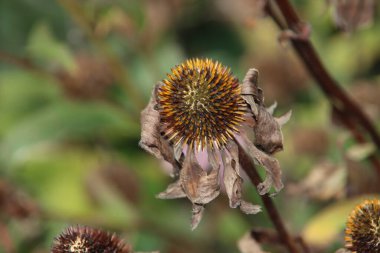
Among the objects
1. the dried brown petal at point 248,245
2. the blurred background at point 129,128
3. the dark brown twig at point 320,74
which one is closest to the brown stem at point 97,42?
the blurred background at point 129,128

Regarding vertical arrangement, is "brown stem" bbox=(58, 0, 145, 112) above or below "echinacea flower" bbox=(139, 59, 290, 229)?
above

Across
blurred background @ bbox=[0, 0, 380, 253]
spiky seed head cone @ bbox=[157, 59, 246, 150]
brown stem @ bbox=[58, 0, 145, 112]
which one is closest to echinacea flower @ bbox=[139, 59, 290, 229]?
spiky seed head cone @ bbox=[157, 59, 246, 150]

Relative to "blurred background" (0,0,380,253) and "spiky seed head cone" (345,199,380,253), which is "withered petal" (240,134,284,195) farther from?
"blurred background" (0,0,380,253)

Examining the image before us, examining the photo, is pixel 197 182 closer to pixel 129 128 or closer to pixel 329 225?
pixel 329 225

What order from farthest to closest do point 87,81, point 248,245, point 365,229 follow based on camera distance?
point 87,81, point 248,245, point 365,229

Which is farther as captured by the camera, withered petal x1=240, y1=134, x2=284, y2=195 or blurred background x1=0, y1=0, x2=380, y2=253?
blurred background x1=0, y1=0, x2=380, y2=253

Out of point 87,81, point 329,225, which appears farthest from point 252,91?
point 87,81

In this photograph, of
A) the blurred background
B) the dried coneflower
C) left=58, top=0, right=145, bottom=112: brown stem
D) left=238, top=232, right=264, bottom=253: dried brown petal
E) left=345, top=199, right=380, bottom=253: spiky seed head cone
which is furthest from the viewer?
the dried coneflower
